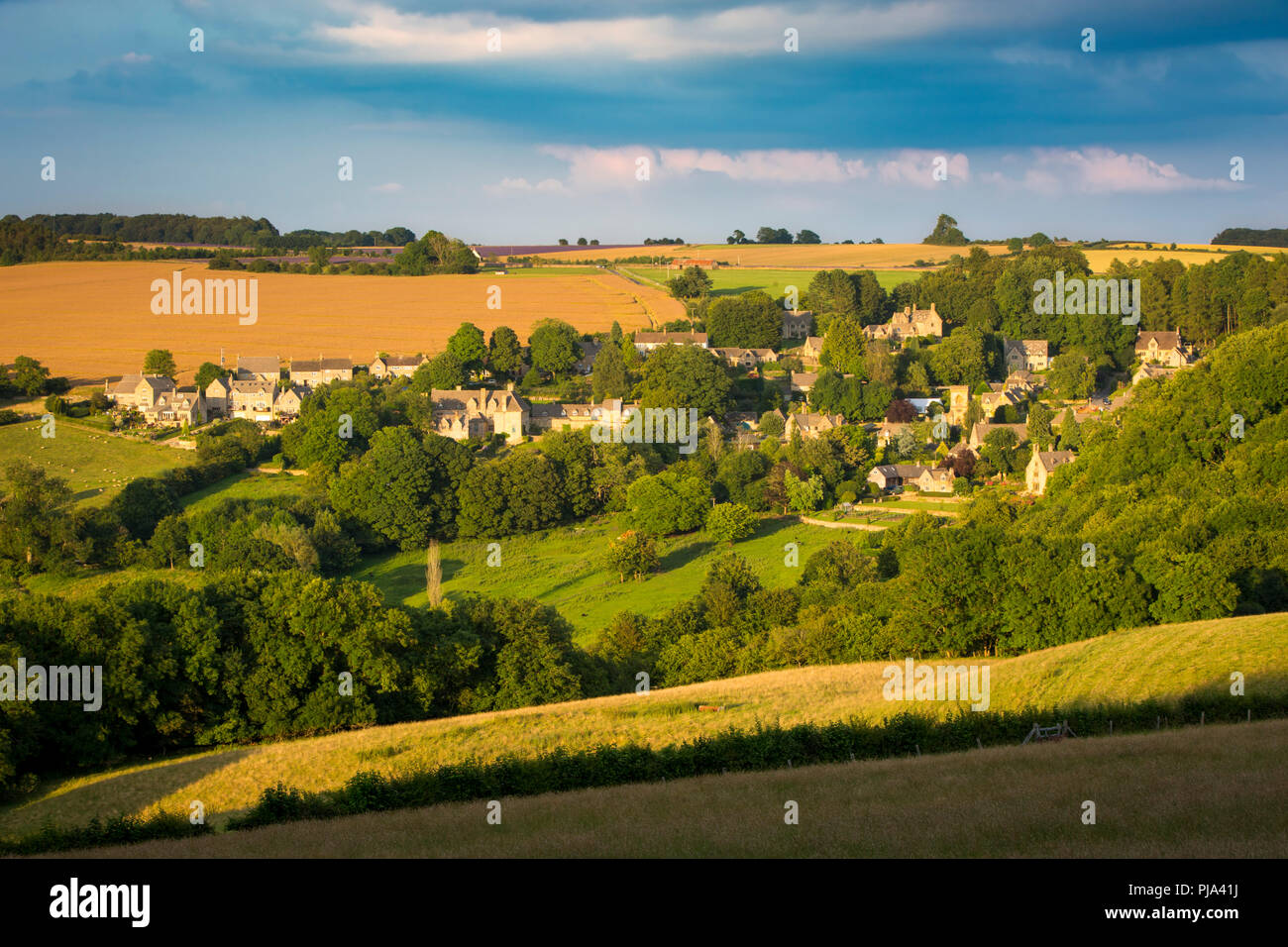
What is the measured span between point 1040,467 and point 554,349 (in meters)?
34.3

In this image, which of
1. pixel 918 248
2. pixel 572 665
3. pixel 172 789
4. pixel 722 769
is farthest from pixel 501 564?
pixel 918 248

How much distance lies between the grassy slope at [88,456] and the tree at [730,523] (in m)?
28.5

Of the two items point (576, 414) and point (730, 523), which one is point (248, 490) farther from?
point (730, 523)

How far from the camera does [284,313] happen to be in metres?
93.0

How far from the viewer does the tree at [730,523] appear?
175 ft

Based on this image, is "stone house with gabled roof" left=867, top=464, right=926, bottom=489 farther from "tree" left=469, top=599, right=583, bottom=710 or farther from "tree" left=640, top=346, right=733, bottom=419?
"tree" left=469, top=599, right=583, bottom=710

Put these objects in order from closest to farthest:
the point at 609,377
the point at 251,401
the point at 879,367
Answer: the point at 251,401, the point at 609,377, the point at 879,367

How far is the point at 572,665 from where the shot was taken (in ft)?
98.0

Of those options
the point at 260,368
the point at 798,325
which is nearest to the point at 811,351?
the point at 798,325

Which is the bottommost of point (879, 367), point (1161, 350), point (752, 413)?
point (752, 413)

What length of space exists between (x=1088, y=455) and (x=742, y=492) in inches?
721

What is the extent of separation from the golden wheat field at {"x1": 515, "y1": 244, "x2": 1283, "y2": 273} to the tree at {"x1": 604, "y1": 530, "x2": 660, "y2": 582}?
7102cm

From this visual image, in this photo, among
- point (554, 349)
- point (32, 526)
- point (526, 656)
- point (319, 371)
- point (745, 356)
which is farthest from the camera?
point (745, 356)

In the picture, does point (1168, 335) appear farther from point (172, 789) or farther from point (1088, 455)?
point (172, 789)
